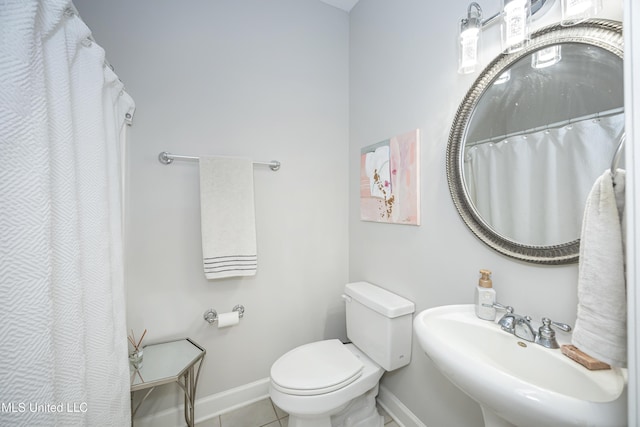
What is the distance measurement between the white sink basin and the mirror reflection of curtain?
0.36m

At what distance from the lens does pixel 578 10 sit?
75 centimetres

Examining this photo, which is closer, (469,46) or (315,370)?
(469,46)

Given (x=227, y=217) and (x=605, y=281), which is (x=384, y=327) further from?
(x=227, y=217)

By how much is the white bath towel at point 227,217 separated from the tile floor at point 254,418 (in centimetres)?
84

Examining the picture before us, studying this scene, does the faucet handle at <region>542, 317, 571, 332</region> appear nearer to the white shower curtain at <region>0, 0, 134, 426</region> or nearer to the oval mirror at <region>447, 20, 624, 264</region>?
the oval mirror at <region>447, 20, 624, 264</region>

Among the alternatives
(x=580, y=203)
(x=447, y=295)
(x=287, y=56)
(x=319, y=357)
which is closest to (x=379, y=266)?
(x=447, y=295)

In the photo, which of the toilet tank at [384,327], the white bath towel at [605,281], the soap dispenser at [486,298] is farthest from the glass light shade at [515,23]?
the toilet tank at [384,327]

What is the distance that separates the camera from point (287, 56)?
1.65 meters

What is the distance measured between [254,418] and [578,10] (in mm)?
2257

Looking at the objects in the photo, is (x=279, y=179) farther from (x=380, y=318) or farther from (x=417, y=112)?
(x=380, y=318)

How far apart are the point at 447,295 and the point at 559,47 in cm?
100

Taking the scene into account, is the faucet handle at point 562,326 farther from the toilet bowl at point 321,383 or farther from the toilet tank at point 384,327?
the toilet bowl at point 321,383

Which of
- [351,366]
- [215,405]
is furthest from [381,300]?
[215,405]

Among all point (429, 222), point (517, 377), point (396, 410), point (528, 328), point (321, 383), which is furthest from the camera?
point (396, 410)
